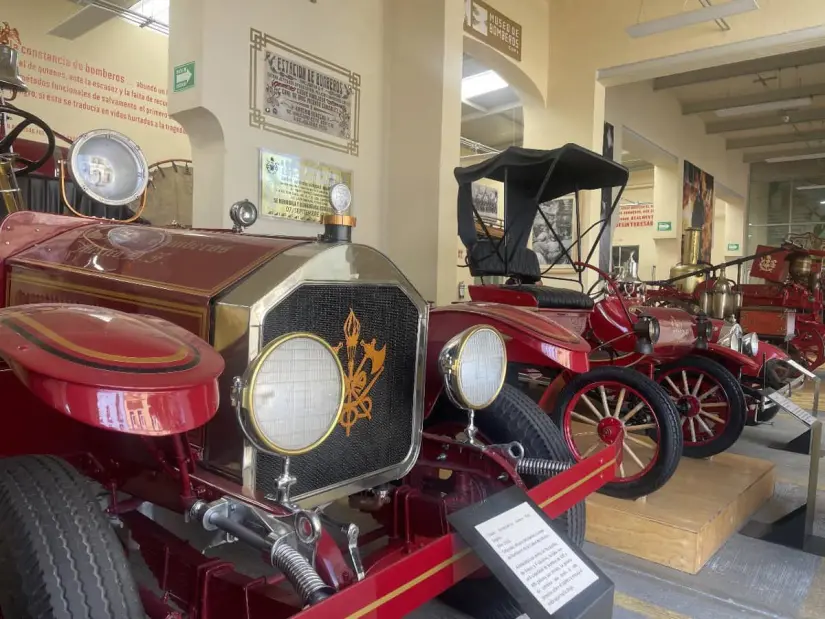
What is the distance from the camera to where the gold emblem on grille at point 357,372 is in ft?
4.73

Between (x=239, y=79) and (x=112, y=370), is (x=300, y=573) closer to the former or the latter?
(x=112, y=370)

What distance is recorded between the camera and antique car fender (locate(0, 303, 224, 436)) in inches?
35.6

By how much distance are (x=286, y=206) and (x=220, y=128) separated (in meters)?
0.72

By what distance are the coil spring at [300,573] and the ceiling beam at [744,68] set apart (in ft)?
32.0

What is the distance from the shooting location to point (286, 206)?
4527mm

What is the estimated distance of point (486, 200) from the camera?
372 inches

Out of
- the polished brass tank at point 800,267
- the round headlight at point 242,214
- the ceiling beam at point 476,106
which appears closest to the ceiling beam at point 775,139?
the ceiling beam at point 476,106

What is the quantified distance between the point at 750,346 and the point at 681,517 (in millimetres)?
1916

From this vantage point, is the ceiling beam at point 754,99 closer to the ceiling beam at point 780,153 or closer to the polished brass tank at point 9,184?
the ceiling beam at point 780,153

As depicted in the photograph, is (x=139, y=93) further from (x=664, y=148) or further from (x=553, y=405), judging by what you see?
(x=664, y=148)

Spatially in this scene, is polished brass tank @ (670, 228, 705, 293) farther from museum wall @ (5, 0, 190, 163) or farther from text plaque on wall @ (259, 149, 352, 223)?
museum wall @ (5, 0, 190, 163)

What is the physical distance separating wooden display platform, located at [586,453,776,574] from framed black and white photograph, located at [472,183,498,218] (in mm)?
6603

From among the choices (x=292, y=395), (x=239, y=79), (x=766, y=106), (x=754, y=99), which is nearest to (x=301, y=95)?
(x=239, y=79)

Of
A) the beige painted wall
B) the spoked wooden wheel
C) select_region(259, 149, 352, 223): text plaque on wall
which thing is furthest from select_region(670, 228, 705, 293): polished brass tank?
select_region(259, 149, 352, 223): text plaque on wall
